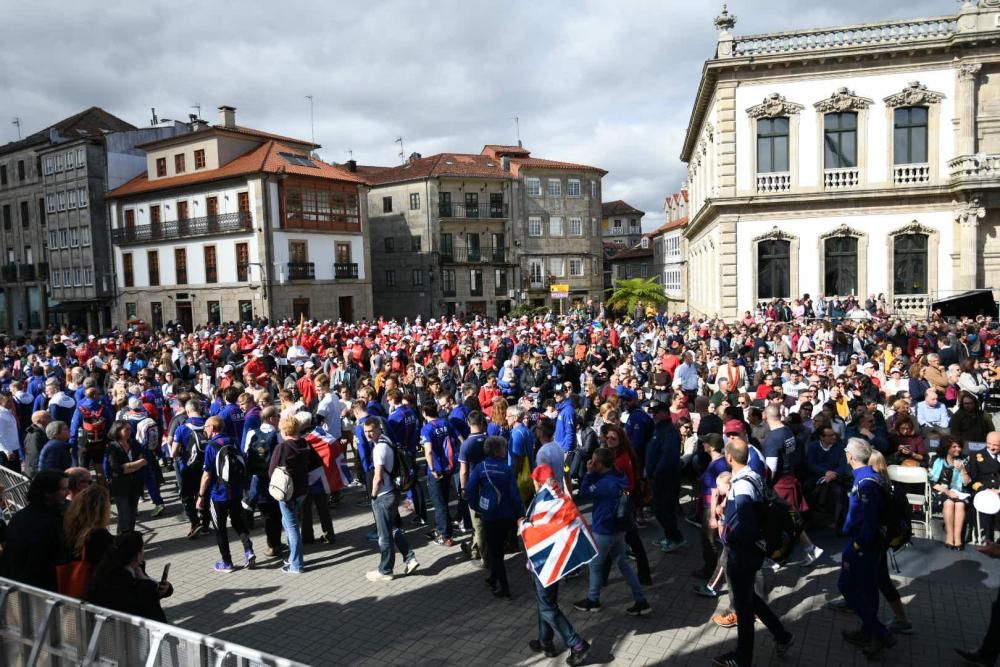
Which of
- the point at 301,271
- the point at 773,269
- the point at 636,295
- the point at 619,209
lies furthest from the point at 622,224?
the point at 773,269

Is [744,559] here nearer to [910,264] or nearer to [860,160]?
[860,160]

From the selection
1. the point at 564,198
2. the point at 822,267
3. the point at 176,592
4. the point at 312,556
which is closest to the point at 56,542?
the point at 176,592

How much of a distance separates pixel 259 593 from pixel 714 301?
25764mm

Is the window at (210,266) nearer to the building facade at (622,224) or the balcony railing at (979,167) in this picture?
the balcony railing at (979,167)

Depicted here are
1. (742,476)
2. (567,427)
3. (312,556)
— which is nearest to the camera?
(742,476)

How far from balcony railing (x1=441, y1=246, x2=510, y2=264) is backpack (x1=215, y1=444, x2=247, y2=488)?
43.5 meters

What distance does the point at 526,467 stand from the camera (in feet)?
26.5

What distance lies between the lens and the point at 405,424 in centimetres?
929

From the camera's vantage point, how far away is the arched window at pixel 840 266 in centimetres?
2722

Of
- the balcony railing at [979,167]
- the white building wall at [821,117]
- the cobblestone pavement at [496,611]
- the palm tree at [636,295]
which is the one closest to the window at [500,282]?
the palm tree at [636,295]

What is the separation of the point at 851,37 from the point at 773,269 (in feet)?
29.0

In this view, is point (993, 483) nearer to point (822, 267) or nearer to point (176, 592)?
point (176, 592)

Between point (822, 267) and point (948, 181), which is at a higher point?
point (948, 181)

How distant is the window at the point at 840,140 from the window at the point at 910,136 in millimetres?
→ 1396
